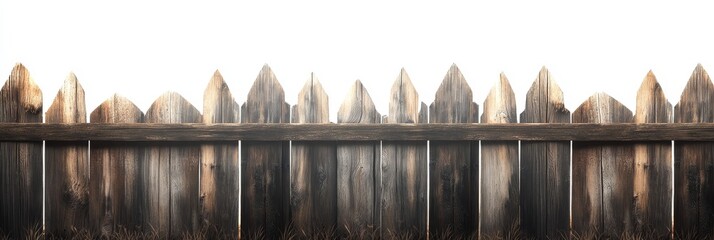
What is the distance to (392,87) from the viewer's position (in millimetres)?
4219

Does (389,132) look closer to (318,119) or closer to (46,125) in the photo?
(318,119)

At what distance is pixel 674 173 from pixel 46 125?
380cm

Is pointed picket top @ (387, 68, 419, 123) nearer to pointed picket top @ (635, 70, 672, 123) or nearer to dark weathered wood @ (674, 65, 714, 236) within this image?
pointed picket top @ (635, 70, 672, 123)

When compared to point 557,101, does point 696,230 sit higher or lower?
lower

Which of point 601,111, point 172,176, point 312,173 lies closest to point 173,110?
point 172,176

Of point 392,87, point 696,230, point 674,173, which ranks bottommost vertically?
point 696,230

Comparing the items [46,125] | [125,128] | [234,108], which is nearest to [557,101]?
[234,108]

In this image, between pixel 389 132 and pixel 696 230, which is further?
pixel 696 230

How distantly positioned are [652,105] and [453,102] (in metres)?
1.23

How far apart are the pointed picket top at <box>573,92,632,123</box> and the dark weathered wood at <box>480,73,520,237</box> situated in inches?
16.1

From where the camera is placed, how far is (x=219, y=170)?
4242 mm

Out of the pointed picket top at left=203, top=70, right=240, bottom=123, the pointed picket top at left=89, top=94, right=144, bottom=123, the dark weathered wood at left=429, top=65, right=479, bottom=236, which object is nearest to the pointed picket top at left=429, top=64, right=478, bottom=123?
the dark weathered wood at left=429, top=65, right=479, bottom=236

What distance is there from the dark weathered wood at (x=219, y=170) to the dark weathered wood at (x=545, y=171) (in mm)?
1719

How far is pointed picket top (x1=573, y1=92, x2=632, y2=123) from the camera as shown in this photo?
428 centimetres
